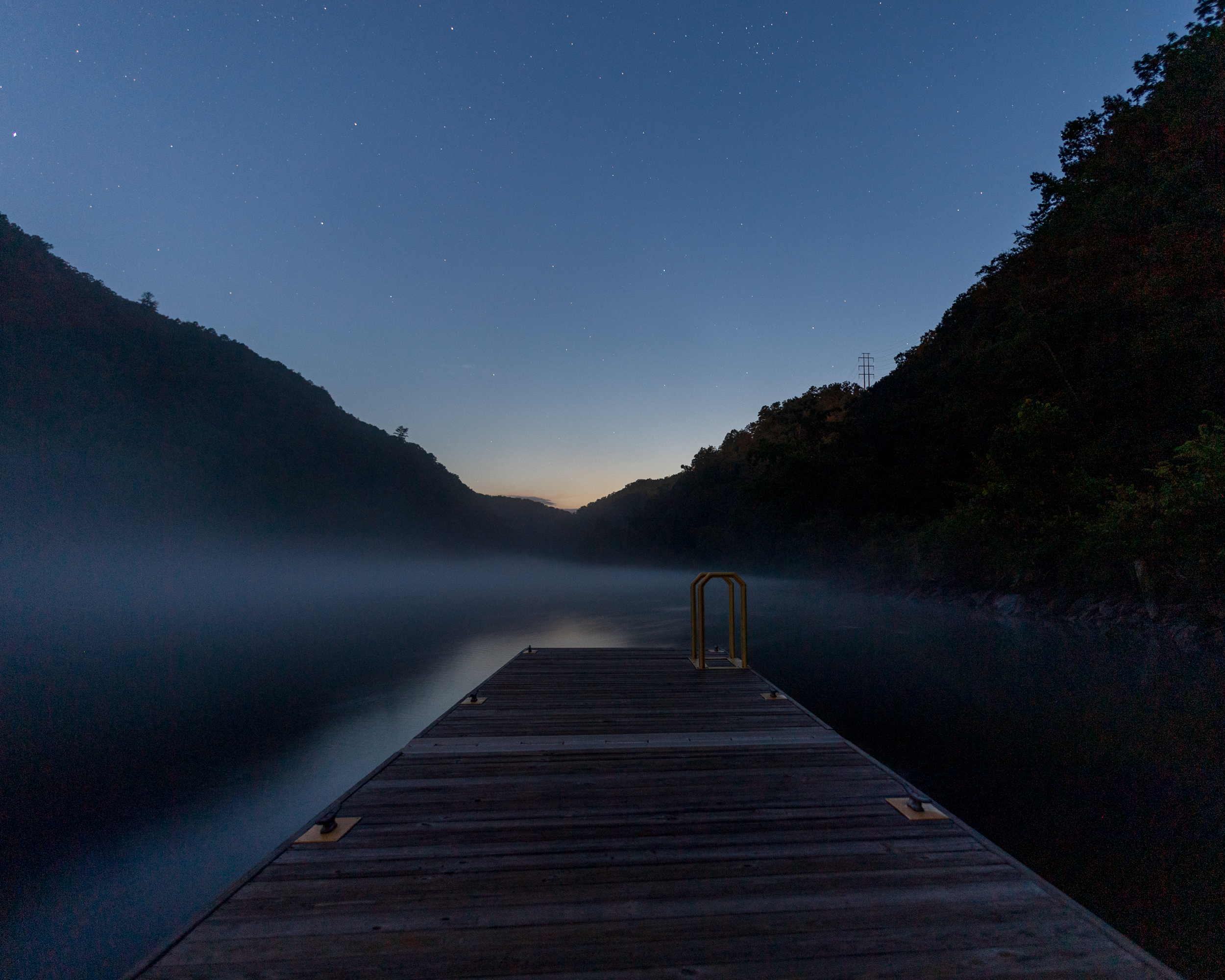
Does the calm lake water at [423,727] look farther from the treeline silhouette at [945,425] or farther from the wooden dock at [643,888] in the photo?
the treeline silhouette at [945,425]

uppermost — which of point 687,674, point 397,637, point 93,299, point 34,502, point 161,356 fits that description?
point 93,299

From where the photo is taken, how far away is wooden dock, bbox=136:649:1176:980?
7.13ft

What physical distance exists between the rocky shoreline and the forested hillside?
0.50 meters

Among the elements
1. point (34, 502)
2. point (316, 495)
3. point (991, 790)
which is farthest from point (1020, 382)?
point (316, 495)

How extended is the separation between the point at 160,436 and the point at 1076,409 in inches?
3312

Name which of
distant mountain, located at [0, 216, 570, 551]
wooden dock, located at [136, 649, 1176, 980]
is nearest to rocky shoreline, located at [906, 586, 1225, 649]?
wooden dock, located at [136, 649, 1176, 980]

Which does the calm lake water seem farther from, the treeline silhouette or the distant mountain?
the distant mountain

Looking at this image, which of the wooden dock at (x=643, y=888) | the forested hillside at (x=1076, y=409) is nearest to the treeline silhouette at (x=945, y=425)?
the forested hillside at (x=1076, y=409)

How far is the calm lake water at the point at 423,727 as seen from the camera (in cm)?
502

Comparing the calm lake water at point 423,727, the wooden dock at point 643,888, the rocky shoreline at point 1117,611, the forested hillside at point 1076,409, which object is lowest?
the calm lake water at point 423,727

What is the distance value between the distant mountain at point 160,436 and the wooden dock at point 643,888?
70.8 meters

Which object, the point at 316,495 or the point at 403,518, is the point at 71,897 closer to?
the point at 316,495

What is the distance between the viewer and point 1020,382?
84.8 feet

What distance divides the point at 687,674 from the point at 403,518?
99.6 metres
